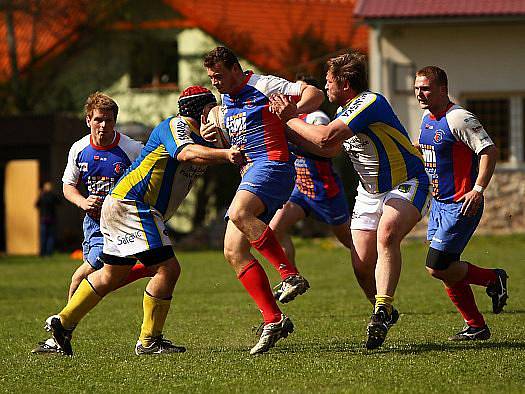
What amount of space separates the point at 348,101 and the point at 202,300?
545 centimetres

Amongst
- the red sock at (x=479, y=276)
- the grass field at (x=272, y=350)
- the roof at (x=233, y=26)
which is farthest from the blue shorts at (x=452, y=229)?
the roof at (x=233, y=26)

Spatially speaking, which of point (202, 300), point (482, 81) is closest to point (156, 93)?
point (482, 81)

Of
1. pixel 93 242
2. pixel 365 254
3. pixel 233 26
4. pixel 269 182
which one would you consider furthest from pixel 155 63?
pixel 269 182

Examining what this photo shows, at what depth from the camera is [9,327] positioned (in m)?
11.1

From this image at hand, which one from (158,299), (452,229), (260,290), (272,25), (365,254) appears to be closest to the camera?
(260,290)

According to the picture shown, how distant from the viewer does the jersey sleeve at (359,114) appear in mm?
8352

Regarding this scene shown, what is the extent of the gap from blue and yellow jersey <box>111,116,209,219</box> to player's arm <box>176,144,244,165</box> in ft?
0.68

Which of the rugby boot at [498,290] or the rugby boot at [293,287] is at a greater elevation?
the rugby boot at [293,287]

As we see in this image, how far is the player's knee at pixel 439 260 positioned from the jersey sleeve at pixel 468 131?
0.82 meters

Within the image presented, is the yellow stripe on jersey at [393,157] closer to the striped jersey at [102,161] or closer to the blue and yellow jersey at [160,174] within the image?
the blue and yellow jersey at [160,174]

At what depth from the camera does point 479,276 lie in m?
9.32

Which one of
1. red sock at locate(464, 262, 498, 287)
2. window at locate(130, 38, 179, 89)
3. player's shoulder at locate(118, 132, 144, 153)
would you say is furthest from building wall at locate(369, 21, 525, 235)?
player's shoulder at locate(118, 132, 144, 153)

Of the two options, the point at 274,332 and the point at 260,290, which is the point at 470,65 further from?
the point at 274,332

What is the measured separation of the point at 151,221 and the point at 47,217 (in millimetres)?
17848
